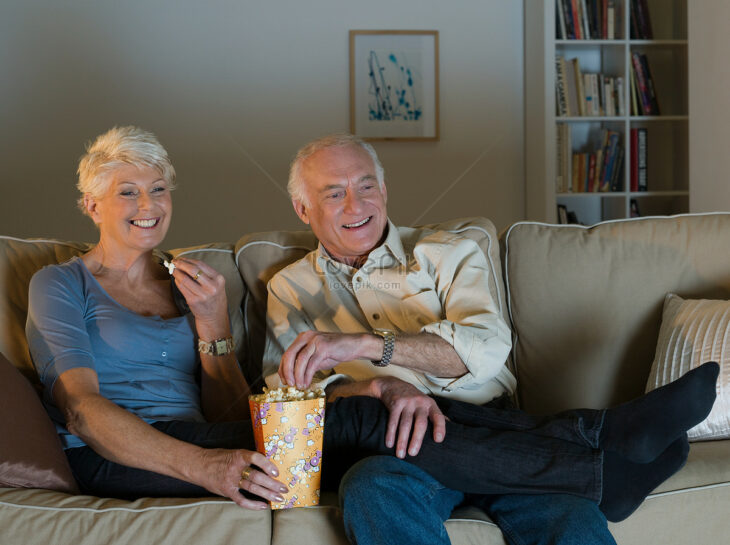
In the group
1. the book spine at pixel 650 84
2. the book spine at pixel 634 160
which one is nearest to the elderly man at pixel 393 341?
the book spine at pixel 634 160

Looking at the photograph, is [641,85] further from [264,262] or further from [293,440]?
[293,440]

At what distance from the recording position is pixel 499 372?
1840 millimetres

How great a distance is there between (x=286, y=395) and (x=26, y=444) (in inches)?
20.7

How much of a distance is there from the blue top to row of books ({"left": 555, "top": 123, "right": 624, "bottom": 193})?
2.56m

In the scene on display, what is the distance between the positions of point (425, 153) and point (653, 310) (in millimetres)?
2170

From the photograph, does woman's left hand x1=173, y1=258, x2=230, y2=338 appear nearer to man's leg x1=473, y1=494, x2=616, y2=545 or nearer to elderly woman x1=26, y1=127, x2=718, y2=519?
elderly woman x1=26, y1=127, x2=718, y2=519

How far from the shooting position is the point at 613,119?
12.8 ft

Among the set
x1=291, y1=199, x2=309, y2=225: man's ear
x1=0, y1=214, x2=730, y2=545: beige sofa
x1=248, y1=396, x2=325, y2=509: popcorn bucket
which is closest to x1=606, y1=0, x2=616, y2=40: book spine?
x1=0, y1=214, x2=730, y2=545: beige sofa

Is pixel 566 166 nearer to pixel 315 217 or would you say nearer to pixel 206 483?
pixel 315 217

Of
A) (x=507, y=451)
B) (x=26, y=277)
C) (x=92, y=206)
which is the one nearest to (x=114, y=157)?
(x=92, y=206)

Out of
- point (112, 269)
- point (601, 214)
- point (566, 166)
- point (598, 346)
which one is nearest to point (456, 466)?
point (598, 346)

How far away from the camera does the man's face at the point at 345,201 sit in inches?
75.3

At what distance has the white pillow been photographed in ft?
5.69

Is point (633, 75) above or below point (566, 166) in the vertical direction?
above
